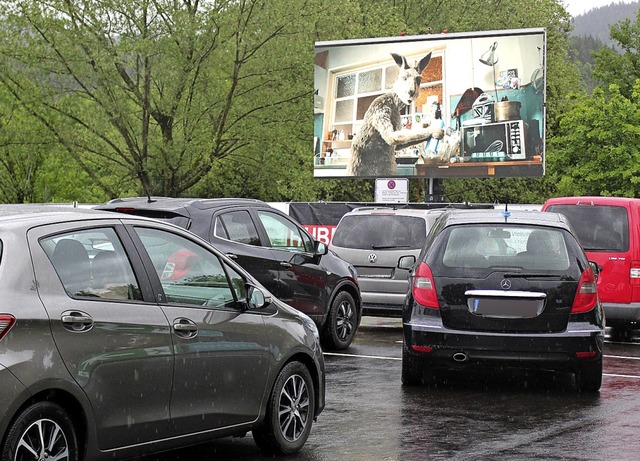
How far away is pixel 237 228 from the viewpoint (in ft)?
41.1

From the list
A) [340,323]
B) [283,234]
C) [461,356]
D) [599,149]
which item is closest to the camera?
[461,356]

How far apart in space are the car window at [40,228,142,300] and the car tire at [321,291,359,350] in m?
7.29

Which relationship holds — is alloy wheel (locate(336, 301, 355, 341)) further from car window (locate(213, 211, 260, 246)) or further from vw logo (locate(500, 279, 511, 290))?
vw logo (locate(500, 279, 511, 290))

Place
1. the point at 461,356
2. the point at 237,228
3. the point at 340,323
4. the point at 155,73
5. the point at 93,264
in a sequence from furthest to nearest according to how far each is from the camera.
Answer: the point at 155,73 < the point at 340,323 < the point at 237,228 < the point at 461,356 < the point at 93,264

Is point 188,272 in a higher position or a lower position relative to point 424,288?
higher

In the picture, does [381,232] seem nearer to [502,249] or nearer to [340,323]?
[340,323]

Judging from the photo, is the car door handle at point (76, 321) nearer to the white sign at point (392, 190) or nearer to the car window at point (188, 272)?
the car window at point (188, 272)

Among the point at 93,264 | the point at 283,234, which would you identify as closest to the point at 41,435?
the point at 93,264

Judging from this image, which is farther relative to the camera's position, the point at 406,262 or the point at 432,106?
the point at 432,106

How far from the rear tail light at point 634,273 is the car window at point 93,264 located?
9618 millimetres

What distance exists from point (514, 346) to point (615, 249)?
5.43 metres


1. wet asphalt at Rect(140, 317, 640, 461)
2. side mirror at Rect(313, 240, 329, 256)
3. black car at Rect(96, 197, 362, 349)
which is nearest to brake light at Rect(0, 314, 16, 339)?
wet asphalt at Rect(140, 317, 640, 461)

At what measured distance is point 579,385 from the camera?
10484 mm

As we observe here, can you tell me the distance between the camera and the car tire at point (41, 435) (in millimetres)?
5477
